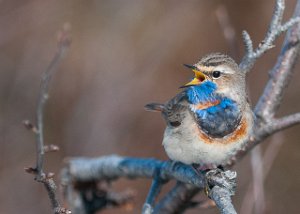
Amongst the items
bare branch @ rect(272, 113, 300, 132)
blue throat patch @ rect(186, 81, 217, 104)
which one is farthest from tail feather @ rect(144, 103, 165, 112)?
bare branch @ rect(272, 113, 300, 132)

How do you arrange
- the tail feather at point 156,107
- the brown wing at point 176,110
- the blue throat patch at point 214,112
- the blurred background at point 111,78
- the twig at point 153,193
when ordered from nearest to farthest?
1. the twig at point 153,193
2. the blue throat patch at point 214,112
3. the brown wing at point 176,110
4. the tail feather at point 156,107
5. the blurred background at point 111,78

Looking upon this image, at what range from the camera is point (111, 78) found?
8336mm

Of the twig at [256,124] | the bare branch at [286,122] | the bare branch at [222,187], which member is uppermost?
the twig at [256,124]

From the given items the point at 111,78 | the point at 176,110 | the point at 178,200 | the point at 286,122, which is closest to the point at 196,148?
the point at 178,200

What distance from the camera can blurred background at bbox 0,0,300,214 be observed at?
26.6ft

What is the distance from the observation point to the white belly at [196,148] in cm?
473

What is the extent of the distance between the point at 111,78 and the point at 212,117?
362cm

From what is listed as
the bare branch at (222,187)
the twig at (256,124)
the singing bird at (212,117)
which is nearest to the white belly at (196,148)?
the singing bird at (212,117)

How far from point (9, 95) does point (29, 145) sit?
825 mm

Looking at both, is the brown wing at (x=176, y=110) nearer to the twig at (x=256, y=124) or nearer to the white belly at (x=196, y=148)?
the white belly at (x=196, y=148)

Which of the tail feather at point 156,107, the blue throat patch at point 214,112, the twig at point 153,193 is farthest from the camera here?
the tail feather at point 156,107

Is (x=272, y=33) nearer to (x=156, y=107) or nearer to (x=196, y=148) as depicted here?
(x=196, y=148)

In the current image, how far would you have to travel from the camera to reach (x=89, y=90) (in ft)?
28.2

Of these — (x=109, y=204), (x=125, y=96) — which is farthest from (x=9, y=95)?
A: (x=109, y=204)
